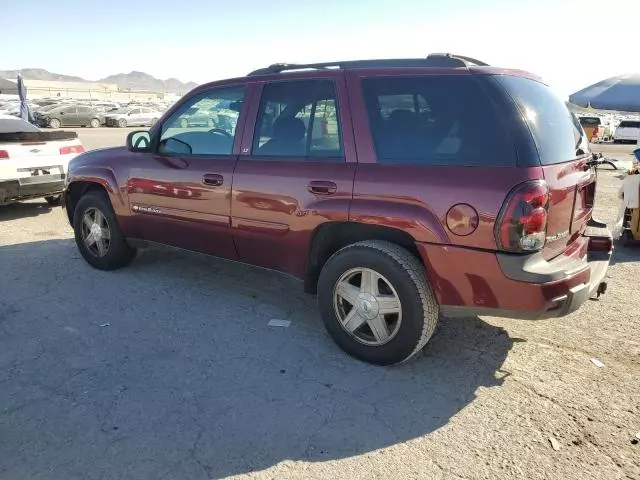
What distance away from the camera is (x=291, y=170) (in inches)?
139

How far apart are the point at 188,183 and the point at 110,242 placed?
1.44 m

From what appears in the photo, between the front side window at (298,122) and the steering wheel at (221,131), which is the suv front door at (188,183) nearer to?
the steering wheel at (221,131)

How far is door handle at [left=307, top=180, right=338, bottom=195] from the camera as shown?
3.30 metres

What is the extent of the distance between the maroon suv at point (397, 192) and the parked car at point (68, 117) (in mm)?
32246

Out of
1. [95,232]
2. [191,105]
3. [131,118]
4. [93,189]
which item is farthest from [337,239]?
[131,118]

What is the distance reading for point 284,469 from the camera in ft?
7.91

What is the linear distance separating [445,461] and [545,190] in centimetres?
153

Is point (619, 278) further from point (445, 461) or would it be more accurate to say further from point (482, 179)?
point (445, 461)

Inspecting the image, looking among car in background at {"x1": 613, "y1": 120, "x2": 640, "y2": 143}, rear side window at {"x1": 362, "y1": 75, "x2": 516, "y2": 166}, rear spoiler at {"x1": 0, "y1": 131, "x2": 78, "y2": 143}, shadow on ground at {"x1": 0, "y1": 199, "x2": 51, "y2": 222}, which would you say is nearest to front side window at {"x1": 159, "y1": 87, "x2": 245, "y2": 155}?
rear side window at {"x1": 362, "y1": 75, "x2": 516, "y2": 166}

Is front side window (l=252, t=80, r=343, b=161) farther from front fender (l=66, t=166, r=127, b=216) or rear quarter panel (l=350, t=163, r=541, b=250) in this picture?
front fender (l=66, t=166, r=127, b=216)

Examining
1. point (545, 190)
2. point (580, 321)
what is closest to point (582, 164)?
point (545, 190)

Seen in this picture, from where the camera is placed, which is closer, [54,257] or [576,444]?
[576,444]

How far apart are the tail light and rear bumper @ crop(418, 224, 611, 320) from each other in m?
0.09

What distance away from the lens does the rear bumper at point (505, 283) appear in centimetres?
275
